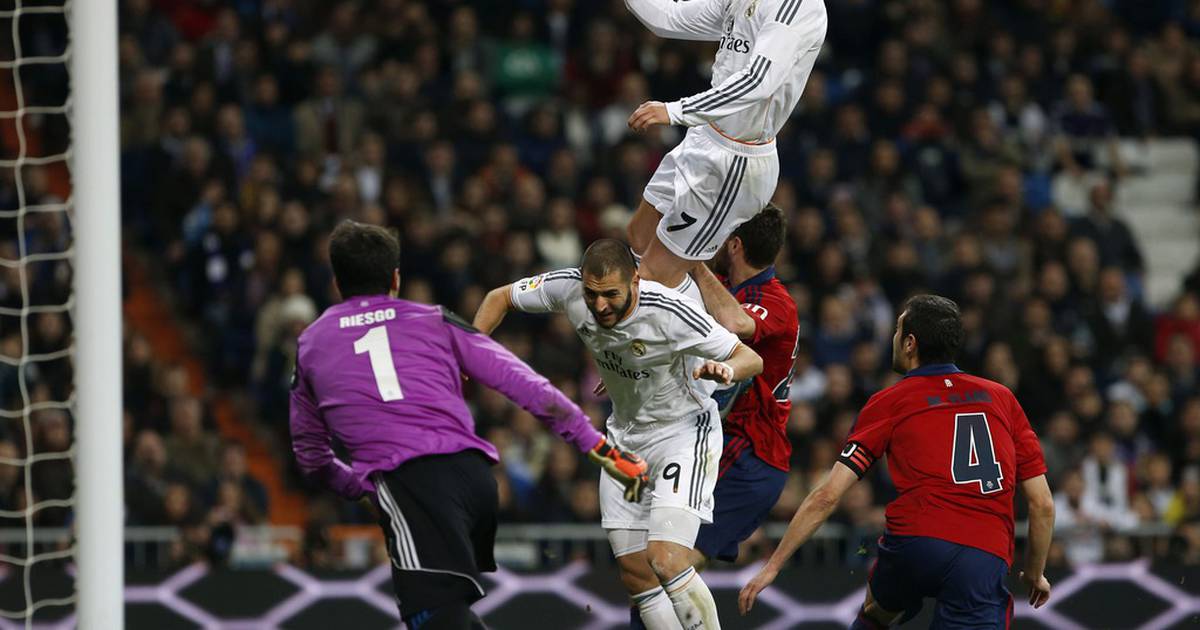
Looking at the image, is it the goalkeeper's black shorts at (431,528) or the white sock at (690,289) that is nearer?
Result: the goalkeeper's black shorts at (431,528)

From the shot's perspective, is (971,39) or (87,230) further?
(971,39)

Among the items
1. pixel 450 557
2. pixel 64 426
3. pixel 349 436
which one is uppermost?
pixel 349 436

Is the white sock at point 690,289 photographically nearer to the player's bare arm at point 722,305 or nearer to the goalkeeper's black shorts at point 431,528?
the player's bare arm at point 722,305

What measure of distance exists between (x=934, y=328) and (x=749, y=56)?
4.40ft

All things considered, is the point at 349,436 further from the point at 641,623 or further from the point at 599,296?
the point at 641,623

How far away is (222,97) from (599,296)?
857cm

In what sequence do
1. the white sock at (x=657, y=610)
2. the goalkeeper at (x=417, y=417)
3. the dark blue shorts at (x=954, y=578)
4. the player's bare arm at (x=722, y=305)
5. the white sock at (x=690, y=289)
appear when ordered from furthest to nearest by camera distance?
the white sock at (x=690, y=289) < the player's bare arm at (x=722, y=305) < the white sock at (x=657, y=610) < the dark blue shorts at (x=954, y=578) < the goalkeeper at (x=417, y=417)

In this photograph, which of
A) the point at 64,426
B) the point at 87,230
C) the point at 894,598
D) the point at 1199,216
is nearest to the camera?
the point at 87,230

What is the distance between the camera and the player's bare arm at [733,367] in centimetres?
643

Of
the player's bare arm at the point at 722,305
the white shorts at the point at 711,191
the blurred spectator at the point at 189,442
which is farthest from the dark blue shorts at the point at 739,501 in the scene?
the blurred spectator at the point at 189,442

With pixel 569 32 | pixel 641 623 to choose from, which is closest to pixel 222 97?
pixel 569 32

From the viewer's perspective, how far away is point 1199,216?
16.9 meters

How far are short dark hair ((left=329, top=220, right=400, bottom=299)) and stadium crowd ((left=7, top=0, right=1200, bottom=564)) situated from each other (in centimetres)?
557

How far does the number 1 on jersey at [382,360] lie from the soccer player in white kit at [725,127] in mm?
1569
